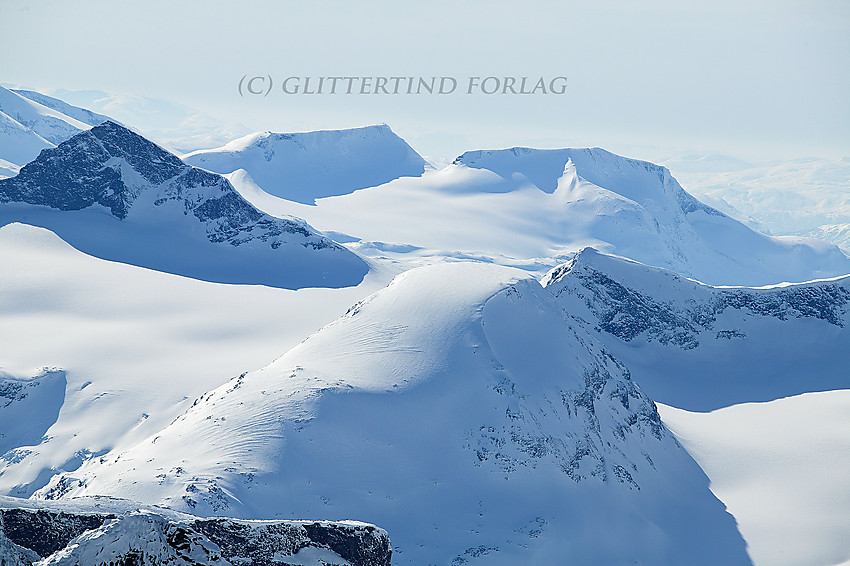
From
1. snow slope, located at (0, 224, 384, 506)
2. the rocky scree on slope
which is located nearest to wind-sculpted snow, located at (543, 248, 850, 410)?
the rocky scree on slope

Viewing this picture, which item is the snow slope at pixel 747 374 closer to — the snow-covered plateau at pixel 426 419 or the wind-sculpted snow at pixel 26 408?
the snow-covered plateau at pixel 426 419

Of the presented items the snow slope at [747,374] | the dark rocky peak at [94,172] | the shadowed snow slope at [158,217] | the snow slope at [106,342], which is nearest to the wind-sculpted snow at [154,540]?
the snow slope at [747,374]

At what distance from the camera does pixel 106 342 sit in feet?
291

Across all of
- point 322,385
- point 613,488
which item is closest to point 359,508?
point 322,385

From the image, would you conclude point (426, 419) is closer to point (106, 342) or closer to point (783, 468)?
point (783, 468)

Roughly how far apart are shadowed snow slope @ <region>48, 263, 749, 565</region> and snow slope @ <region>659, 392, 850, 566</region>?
2709mm

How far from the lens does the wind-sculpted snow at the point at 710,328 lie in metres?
97.6

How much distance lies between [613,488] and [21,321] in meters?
75.7

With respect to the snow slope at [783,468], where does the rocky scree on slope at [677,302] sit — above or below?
above

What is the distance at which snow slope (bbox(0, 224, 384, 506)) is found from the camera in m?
70.8

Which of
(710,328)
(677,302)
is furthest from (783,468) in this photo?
(677,302)

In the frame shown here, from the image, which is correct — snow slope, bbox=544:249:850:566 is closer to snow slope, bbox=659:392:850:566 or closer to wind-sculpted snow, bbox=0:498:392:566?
snow slope, bbox=659:392:850:566

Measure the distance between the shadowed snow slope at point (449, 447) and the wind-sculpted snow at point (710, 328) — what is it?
29354 millimetres

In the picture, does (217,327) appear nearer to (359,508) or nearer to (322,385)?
(322,385)
